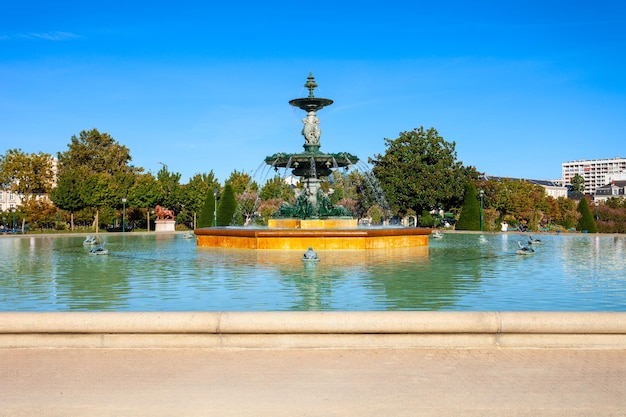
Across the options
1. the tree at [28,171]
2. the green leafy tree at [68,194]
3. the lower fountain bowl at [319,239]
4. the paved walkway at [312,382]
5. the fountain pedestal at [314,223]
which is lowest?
the paved walkway at [312,382]

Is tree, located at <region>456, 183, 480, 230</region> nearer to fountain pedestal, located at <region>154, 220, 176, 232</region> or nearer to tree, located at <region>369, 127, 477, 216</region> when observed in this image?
tree, located at <region>369, 127, 477, 216</region>

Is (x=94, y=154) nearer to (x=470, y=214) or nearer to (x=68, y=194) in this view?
(x=68, y=194)

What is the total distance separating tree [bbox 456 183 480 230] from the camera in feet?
169

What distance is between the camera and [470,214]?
52.0 metres

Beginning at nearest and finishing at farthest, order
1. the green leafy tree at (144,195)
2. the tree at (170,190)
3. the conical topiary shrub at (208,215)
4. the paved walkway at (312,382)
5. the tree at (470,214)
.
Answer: the paved walkway at (312,382), the tree at (470,214), the conical topiary shrub at (208,215), the green leafy tree at (144,195), the tree at (170,190)

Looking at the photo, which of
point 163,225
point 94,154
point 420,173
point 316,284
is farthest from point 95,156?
point 316,284

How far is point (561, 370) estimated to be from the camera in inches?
226

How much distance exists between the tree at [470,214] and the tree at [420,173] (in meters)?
4.14

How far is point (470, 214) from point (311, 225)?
2898cm

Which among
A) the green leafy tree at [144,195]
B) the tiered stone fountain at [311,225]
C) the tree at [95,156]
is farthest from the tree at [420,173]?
the tree at [95,156]

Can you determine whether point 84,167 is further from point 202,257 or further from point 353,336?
point 353,336

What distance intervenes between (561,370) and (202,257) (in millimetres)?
15066

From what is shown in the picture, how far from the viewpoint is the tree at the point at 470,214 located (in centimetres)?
5162

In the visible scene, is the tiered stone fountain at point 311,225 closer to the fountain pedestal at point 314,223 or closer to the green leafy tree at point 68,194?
the fountain pedestal at point 314,223
